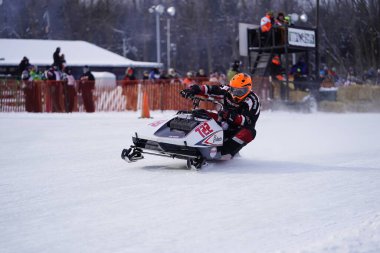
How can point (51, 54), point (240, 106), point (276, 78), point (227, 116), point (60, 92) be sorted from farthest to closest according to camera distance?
point (51, 54)
point (276, 78)
point (60, 92)
point (240, 106)
point (227, 116)

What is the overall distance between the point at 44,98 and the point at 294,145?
12.0 meters

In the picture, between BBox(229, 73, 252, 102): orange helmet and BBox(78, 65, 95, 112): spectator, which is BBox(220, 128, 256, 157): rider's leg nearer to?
BBox(229, 73, 252, 102): orange helmet

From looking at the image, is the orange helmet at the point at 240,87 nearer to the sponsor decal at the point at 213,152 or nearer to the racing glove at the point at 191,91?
the racing glove at the point at 191,91

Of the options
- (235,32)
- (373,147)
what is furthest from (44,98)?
(235,32)

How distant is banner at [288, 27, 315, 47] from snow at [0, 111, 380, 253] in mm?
10961

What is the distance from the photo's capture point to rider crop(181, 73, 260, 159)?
726cm

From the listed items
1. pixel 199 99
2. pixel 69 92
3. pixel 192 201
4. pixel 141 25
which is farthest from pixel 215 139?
pixel 141 25

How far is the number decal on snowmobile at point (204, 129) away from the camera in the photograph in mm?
6809

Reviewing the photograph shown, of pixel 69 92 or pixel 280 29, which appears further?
pixel 280 29

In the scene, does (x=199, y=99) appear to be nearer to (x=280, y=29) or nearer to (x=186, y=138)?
(x=186, y=138)

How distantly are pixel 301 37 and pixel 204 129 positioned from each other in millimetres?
14849

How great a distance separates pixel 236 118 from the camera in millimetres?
7258

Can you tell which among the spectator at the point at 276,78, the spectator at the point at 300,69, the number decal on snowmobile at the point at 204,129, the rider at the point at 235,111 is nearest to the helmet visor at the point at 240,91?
the rider at the point at 235,111

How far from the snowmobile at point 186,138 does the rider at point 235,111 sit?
26cm
